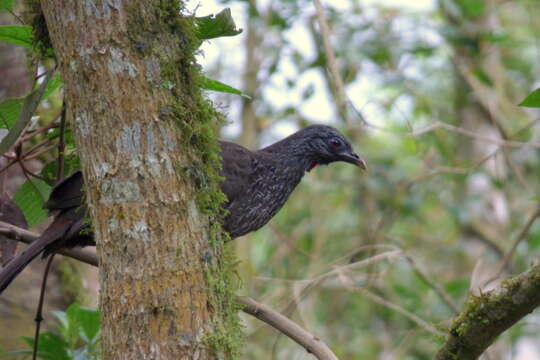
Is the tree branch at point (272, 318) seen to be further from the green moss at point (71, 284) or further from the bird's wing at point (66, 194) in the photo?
the green moss at point (71, 284)

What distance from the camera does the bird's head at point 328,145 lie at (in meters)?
4.01

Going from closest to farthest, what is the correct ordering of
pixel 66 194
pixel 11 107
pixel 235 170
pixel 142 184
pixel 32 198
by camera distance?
pixel 142 184, pixel 11 107, pixel 66 194, pixel 32 198, pixel 235 170

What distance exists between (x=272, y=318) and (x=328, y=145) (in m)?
1.78

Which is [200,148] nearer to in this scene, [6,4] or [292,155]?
[6,4]

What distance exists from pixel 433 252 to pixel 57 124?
639 centimetres

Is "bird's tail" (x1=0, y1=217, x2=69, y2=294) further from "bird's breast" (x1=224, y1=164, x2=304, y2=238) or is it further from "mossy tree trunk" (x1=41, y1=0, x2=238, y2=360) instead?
"mossy tree trunk" (x1=41, y1=0, x2=238, y2=360)

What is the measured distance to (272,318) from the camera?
96.4 inches

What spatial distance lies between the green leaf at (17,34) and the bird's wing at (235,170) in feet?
3.56

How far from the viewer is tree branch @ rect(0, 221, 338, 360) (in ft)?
7.62

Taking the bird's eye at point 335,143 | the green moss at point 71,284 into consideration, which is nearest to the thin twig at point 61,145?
the green moss at point 71,284

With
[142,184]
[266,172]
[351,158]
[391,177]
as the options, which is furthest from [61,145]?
[391,177]

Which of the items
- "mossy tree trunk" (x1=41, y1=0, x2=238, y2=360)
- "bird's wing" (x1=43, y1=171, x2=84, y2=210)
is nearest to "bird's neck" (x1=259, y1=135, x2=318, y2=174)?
"bird's wing" (x1=43, y1=171, x2=84, y2=210)

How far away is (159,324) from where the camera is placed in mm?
1804

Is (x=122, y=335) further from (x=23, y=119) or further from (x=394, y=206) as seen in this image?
(x=394, y=206)
